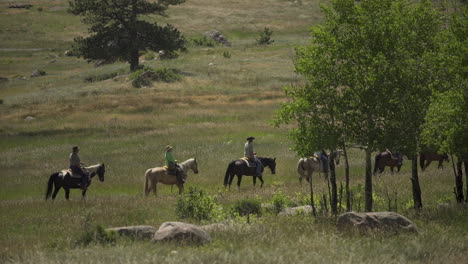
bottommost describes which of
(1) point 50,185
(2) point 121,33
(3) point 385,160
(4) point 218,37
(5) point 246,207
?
(3) point 385,160

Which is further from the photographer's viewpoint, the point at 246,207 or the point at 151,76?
the point at 151,76

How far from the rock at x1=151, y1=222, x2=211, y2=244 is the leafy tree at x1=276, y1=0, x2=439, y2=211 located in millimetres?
8523

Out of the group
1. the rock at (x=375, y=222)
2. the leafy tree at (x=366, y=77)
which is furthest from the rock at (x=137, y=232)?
the leafy tree at (x=366, y=77)

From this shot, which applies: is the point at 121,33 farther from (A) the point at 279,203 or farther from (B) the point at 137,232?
(B) the point at 137,232

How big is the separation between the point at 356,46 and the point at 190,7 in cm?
12963

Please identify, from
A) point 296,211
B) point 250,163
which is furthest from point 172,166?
point 296,211

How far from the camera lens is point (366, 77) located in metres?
25.3

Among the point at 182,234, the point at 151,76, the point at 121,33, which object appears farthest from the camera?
the point at 121,33

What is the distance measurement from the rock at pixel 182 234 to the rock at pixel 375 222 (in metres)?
4.28

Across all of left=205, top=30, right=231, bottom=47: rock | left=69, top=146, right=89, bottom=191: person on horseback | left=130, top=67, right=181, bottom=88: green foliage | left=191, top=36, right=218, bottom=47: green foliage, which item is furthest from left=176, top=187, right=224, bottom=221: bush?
left=205, top=30, right=231, bottom=47: rock

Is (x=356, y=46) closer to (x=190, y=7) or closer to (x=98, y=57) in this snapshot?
(x=98, y=57)

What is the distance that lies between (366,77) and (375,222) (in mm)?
7070

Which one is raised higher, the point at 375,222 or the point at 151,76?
the point at 151,76

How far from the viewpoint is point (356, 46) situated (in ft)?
85.0
